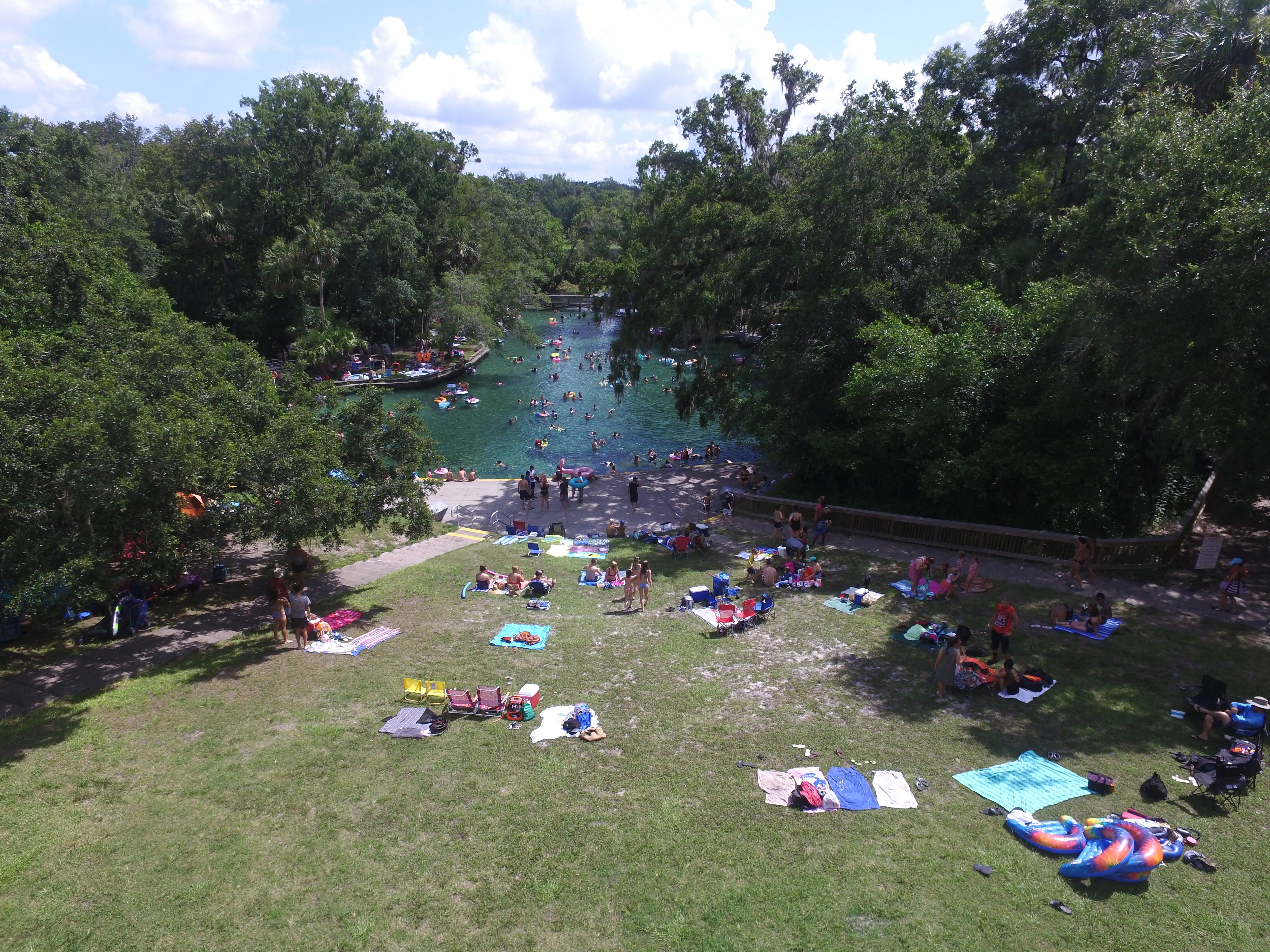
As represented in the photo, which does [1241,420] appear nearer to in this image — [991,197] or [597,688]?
[597,688]

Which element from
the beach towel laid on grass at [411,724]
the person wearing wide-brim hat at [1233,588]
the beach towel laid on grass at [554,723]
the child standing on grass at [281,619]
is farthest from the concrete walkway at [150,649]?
the person wearing wide-brim hat at [1233,588]

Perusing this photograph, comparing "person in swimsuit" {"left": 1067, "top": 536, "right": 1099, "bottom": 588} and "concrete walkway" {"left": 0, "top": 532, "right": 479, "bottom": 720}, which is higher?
"person in swimsuit" {"left": 1067, "top": 536, "right": 1099, "bottom": 588}

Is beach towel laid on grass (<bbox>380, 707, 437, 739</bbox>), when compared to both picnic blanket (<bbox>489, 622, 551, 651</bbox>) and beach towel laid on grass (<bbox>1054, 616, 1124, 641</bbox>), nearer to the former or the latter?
picnic blanket (<bbox>489, 622, 551, 651</bbox>)

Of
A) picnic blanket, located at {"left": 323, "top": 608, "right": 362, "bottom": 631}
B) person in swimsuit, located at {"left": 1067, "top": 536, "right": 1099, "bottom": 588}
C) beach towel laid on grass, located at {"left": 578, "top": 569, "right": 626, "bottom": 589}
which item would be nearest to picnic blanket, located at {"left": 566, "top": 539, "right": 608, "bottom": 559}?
beach towel laid on grass, located at {"left": 578, "top": 569, "right": 626, "bottom": 589}

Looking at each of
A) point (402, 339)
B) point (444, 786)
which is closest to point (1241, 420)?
point (444, 786)

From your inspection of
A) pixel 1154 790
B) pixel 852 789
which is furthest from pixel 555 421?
pixel 1154 790
